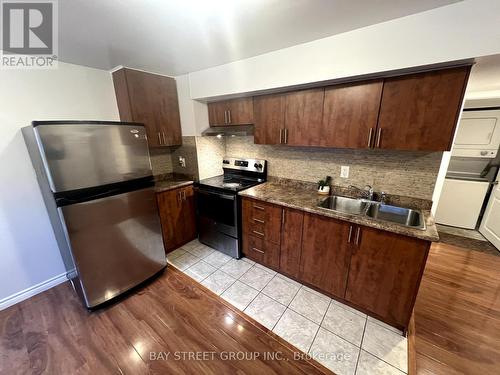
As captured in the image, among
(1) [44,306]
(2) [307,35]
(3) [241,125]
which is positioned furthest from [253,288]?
(2) [307,35]

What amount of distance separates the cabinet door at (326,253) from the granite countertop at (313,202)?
0.08 metres

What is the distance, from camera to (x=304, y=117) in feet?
6.40

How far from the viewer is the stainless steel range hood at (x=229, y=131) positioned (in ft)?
7.75

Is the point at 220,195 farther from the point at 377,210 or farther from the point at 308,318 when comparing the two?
the point at 377,210

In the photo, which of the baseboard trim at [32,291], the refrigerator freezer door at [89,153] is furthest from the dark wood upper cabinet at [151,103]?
the baseboard trim at [32,291]

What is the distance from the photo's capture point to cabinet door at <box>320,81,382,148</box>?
161 cm

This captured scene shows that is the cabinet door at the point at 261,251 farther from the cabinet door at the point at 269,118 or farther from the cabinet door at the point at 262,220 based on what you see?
the cabinet door at the point at 269,118

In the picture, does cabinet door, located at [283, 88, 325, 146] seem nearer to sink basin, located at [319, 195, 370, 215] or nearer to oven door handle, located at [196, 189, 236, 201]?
sink basin, located at [319, 195, 370, 215]

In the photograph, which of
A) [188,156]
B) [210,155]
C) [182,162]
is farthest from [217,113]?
[182,162]

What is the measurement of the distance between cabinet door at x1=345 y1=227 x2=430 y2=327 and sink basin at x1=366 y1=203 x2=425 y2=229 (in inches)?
15.4

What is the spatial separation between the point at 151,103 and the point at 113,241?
168 centimetres

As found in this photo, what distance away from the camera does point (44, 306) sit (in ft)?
6.19

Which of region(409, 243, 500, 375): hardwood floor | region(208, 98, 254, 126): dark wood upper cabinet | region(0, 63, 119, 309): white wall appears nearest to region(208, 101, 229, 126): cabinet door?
region(208, 98, 254, 126): dark wood upper cabinet

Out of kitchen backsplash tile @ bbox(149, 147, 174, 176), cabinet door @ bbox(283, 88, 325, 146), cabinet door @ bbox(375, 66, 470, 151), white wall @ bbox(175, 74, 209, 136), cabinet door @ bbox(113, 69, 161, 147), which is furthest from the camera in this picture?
kitchen backsplash tile @ bbox(149, 147, 174, 176)
